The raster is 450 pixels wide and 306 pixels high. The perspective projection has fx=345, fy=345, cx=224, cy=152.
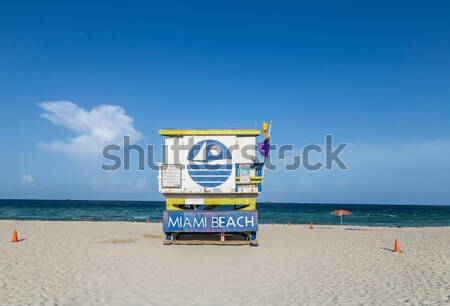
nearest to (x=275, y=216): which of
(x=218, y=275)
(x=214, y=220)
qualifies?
(x=214, y=220)

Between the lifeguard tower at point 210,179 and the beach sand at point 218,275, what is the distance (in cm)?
117

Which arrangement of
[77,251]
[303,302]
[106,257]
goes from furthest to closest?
[77,251] < [106,257] < [303,302]

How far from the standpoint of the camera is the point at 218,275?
1001 cm

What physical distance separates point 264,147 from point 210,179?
9.39ft

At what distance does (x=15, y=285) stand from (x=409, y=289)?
32.0 feet

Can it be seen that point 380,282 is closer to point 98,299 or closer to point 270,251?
point 270,251

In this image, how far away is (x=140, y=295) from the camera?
7898 millimetres

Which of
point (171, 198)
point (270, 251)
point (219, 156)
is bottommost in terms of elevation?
point (270, 251)

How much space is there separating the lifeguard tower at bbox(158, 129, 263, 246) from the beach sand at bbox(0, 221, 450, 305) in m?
1.17

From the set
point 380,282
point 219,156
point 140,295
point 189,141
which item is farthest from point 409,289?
point 189,141

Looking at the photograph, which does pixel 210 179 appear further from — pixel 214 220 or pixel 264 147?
pixel 264 147

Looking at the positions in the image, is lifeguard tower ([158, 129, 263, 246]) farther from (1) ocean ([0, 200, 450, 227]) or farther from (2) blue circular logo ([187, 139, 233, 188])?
(1) ocean ([0, 200, 450, 227])

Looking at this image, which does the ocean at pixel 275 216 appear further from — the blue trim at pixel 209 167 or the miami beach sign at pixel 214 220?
the blue trim at pixel 209 167

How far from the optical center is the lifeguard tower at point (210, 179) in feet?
50.9
